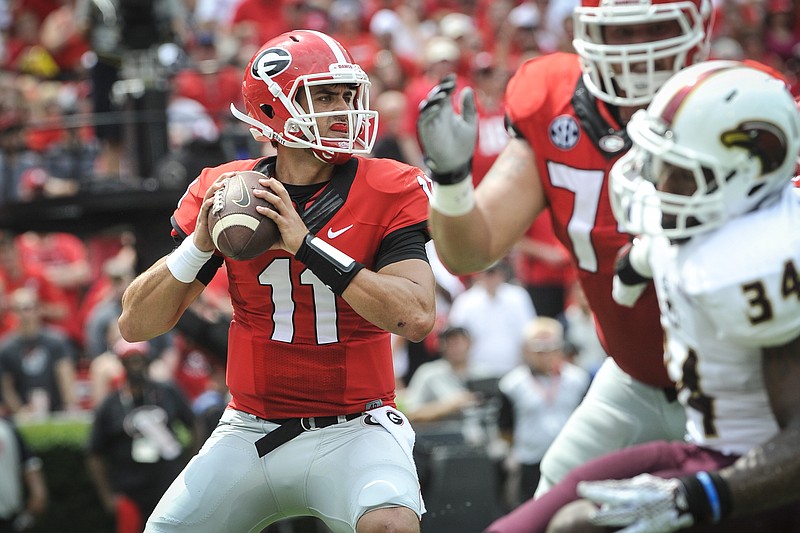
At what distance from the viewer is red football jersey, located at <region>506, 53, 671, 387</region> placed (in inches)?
162

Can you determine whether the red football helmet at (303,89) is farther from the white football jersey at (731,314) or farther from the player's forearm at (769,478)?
the player's forearm at (769,478)

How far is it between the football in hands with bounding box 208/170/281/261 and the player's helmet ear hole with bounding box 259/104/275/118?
34 centimetres

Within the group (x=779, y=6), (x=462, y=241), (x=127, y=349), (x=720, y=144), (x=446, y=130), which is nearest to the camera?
(x=720, y=144)

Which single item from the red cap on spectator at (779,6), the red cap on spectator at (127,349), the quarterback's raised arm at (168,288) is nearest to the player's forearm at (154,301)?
the quarterback's raised arm at (168,288)

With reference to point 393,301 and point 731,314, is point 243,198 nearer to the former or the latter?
point 393,301

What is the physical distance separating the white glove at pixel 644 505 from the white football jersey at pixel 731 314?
0.26 meters

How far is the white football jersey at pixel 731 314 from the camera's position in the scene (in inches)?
112

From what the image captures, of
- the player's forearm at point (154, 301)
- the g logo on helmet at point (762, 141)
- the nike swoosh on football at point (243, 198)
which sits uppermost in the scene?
the g logo on helmet at point (762, 141)

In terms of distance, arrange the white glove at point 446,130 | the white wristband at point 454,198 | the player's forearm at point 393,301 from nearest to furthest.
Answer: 1. the white glove at point 446,130
2. the white wristband at point 454,198
3. the player's forearm at point 393,301

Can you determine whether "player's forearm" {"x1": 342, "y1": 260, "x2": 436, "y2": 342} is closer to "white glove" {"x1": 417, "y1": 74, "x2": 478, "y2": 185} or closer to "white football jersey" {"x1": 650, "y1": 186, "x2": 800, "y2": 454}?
"white glove" {"x1": 417, "y1": 74, "x2": 478, "y2": 185}

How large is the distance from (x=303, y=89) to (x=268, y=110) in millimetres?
143

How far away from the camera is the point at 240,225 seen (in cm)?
376

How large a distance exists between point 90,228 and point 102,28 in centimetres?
155

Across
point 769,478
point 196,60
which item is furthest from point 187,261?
point 196,60
